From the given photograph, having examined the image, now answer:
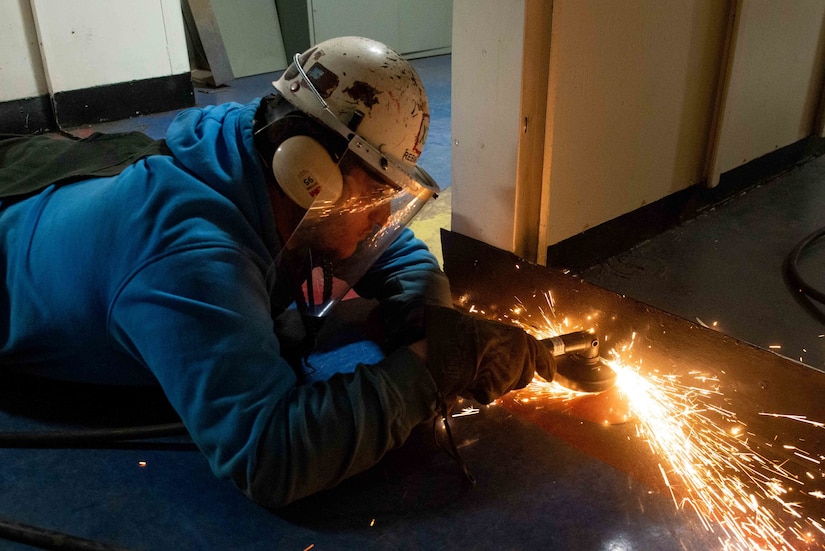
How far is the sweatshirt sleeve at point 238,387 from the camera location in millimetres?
1323

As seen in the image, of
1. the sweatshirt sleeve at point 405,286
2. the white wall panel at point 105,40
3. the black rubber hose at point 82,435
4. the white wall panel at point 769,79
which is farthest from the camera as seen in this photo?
the white wall panel at point 105,40

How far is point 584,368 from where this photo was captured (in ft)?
6.41

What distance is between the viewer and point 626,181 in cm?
256

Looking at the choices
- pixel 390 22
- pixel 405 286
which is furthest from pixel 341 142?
pixel 390 22

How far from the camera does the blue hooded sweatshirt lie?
1.33 meters

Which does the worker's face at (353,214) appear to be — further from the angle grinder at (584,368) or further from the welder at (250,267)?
the angle grinder at (584,368)

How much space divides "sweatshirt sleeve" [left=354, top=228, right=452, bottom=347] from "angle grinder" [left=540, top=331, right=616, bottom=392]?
1.27ft

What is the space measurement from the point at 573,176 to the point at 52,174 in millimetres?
1567

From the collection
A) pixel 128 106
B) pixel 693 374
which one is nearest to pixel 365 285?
pixel 693 374

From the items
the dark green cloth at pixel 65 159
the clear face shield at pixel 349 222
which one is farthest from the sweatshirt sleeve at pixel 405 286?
the dark green cloth at pixel 65 159

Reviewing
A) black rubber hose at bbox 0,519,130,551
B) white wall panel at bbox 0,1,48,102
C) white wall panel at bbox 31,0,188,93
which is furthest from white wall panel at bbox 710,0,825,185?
white wall panel at bbox 0,1,48,102

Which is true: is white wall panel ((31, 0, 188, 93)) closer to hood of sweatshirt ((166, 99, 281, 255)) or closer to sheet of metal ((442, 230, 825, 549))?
hood of sweatshirt ((166, 99, 281, 255))

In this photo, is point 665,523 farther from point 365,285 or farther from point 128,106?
point 128,106

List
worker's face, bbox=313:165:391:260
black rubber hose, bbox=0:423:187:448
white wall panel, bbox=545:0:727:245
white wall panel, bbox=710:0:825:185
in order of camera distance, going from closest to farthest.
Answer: worker's face, bbox=313:165:391:260
black rubber hose, bbox=0:423:187:448
white wall panel, bbox=545:0:727:245
white wall panel, bbox=710:0:825:185
